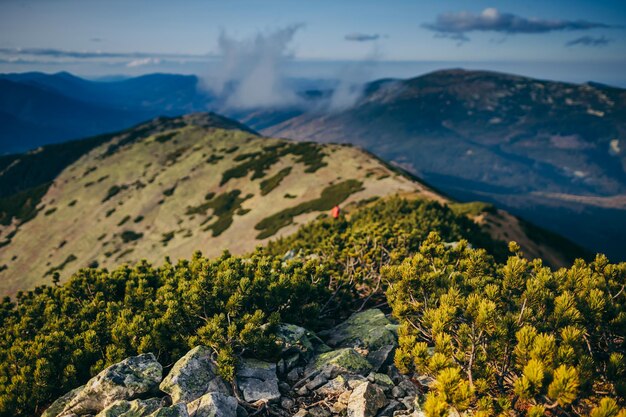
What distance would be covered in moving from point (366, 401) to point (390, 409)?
59cm

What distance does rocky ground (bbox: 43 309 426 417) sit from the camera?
776cm

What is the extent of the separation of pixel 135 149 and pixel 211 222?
7495cm

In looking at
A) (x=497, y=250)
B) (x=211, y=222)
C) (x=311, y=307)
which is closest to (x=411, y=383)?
(x=311, y=307)

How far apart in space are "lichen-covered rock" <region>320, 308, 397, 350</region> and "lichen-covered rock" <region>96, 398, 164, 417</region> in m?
5.42

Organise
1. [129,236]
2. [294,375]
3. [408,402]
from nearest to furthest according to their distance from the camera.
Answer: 1. [408,402]
2. [294,375]
3. [129,236]

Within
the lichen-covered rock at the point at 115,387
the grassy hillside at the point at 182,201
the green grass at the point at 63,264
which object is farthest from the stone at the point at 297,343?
the green grass at the point at 63,264

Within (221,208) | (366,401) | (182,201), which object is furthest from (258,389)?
(182,201)

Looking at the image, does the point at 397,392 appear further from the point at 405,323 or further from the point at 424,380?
the point at 405,323

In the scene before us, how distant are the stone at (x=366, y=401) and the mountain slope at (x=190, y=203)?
147 feet

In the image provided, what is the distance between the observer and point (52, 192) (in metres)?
111

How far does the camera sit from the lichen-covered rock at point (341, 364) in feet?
29.8

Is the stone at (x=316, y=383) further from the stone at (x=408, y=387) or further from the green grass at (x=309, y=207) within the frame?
the green grass at (x=309, y=207)

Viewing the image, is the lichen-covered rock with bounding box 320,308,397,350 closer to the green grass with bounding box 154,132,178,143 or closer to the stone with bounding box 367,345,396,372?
the stone with bounding box 367,345,396,372

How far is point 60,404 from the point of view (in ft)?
30.3
